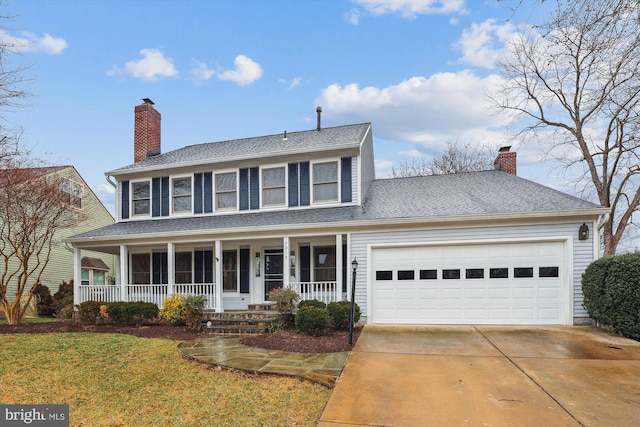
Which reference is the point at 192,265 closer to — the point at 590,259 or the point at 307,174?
the point at 307,174

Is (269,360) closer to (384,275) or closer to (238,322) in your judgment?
(238,322)

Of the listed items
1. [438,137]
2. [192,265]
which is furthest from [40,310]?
[438,137]

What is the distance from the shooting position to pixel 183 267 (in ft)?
41.3

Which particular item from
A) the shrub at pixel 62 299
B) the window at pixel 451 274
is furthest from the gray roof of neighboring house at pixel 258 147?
the shrub at pixel 62 299

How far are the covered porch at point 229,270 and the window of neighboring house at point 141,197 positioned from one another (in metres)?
1.40

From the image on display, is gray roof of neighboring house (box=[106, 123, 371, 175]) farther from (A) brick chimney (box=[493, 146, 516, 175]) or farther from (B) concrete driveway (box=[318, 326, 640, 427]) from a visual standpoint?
(B) concrete driveway (box=[318, 326, 640, 427])

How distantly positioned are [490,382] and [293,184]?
27.3 ft

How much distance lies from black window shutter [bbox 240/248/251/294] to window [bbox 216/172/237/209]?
1677 mm

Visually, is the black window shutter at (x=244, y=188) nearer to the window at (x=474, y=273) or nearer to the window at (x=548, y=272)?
the window at (x=474, y=273)

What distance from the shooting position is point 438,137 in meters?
25.5

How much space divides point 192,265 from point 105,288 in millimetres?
2769

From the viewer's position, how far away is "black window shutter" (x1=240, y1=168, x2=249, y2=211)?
40.0 ft

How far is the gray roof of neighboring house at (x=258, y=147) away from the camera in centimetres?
1174

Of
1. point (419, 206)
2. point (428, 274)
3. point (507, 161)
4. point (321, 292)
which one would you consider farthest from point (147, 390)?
point (507, 161)
